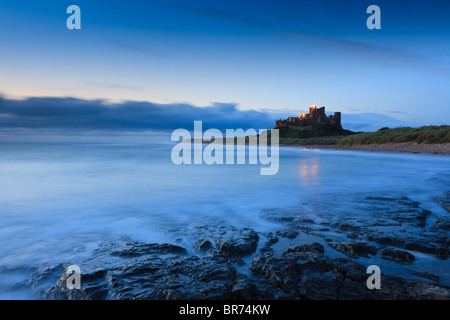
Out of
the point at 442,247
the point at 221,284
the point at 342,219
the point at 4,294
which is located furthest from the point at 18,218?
the point at 442,247

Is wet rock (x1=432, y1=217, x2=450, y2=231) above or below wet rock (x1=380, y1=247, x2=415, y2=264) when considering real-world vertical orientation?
above

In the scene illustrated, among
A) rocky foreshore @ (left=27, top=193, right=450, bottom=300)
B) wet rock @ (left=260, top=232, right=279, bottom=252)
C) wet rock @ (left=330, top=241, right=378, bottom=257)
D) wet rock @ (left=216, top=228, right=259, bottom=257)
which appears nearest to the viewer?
rocky foreshore @ (left=27, top=193, right=450, bottom=300)

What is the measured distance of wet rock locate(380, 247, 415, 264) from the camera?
3775mm

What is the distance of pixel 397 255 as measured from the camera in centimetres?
384

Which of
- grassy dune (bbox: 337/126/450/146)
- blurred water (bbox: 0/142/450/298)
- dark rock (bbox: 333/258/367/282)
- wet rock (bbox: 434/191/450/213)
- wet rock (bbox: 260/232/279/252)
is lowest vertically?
blurred water (bbox: 0/142/450/298)

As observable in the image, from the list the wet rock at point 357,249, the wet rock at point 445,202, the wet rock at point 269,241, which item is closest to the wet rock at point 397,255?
the wet rock at point 357,249

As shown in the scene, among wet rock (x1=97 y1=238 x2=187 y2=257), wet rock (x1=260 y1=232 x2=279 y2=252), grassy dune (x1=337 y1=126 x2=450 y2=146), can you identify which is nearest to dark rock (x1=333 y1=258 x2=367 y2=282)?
wet rock (x1=260 y1=232 x2=279 y2=252)

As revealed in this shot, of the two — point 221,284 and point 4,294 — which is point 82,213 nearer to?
point 4,294

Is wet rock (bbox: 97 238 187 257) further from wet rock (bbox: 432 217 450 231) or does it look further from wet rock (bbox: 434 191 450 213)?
wet rock (bbox: 434 191 450 213)

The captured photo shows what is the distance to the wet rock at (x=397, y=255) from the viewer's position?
149 inches

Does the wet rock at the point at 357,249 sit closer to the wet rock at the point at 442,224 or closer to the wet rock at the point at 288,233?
the wet rock at the point at 288,233

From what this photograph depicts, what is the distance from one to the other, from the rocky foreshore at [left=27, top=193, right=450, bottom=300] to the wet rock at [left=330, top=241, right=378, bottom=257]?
0.01 metres

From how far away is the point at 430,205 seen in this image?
7305 mm
